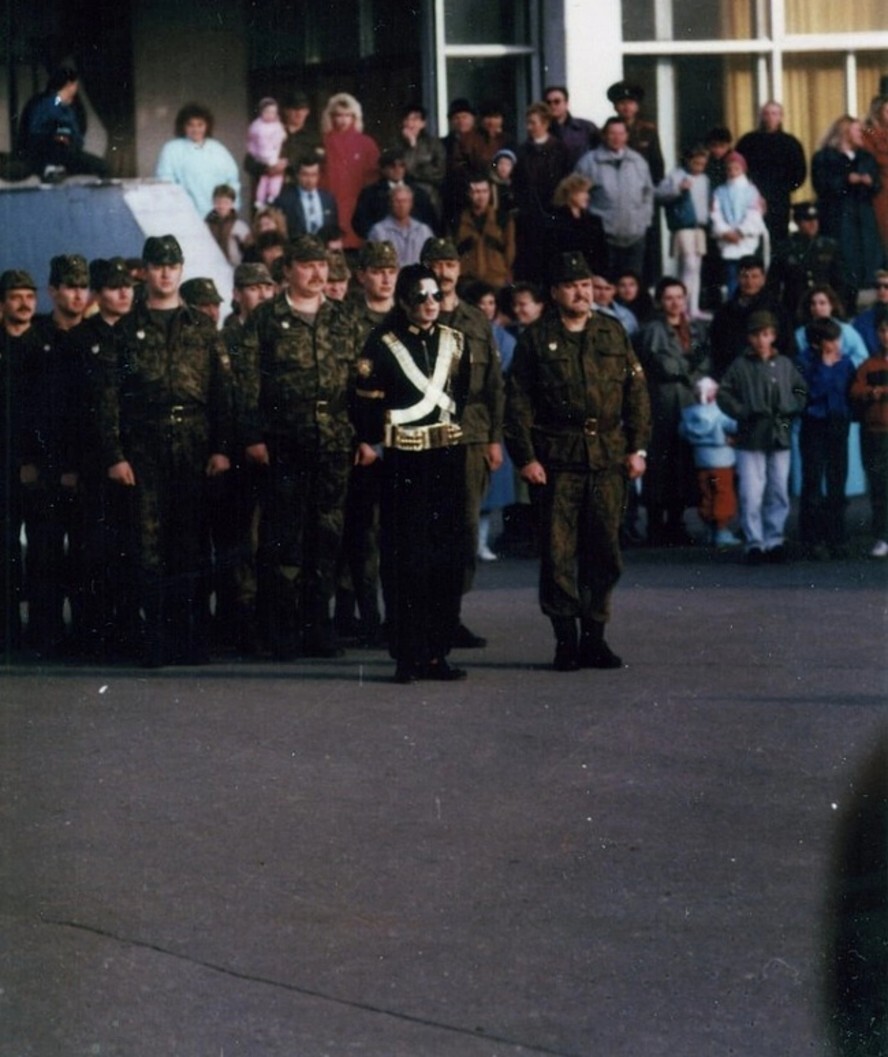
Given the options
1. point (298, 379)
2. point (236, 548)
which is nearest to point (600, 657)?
point (298, 379)

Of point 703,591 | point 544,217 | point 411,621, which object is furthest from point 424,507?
point 544,217

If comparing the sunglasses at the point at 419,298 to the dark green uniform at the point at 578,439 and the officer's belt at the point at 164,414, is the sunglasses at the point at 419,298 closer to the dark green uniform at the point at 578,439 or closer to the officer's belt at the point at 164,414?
the dark green uniform at the point at 578,439

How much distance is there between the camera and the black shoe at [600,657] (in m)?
13.1

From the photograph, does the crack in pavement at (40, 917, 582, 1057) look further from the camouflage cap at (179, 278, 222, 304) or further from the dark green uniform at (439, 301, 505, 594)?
the camouflage cap at (179, 278, 222, 304)

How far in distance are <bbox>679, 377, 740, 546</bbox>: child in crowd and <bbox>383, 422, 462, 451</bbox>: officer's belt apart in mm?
5316

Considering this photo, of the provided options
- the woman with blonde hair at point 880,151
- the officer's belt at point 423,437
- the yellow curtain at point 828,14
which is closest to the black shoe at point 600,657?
the officer's belt at point 423,437

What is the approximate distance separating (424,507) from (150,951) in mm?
5028

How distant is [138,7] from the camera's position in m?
24.4

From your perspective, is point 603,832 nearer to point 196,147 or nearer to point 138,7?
point 196,147

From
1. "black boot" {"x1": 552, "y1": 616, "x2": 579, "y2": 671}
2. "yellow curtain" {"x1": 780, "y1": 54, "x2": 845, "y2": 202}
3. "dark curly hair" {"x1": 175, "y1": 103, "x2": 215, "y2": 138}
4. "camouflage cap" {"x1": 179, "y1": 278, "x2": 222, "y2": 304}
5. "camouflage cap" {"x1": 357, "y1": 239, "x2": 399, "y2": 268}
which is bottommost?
"black boot" {"x1": 552, "y1": 616, "x2": 579, "y2": 671}

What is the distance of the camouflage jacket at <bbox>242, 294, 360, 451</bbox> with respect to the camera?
45.2 ft

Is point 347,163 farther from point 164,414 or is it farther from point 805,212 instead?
point 164,414

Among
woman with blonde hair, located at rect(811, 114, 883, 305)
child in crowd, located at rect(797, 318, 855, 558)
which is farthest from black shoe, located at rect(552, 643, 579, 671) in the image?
woman with blonde hair, located at rect(811, 114, 883, 305)

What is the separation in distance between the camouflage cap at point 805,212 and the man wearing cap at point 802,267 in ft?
0.48
